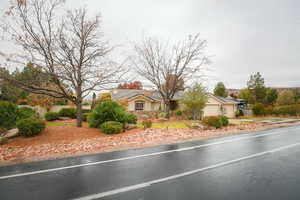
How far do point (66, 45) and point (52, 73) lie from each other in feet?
7.11

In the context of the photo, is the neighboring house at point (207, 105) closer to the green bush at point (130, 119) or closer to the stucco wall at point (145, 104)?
the stucco wall at point (145, 104)

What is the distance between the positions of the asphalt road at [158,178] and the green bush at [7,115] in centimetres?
713

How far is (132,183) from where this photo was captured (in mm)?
3598

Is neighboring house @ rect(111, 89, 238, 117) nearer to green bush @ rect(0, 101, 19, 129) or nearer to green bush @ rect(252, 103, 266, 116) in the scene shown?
green bush @ rect(252, 103, 266, 116)

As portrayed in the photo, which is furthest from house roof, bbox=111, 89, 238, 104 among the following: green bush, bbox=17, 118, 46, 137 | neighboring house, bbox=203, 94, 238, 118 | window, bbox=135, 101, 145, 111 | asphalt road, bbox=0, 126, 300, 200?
asphalt road, bbox=0, 126, 300, 200

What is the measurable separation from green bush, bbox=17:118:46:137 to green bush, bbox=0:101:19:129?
1.73 m

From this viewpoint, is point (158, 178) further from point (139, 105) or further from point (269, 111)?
point (269, 111)

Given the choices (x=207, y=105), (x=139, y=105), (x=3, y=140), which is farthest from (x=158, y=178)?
(x=207, y=105)

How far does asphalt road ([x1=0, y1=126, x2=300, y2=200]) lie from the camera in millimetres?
3078

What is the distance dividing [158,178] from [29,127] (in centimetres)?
895

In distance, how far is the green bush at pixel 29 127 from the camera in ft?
29.9

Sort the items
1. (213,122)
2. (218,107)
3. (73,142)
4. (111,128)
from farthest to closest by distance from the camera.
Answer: (218,107), (213,122), (111,128), (73,142)

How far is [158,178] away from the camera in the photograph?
382 cm

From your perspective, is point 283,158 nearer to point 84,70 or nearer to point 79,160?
point 79,160
